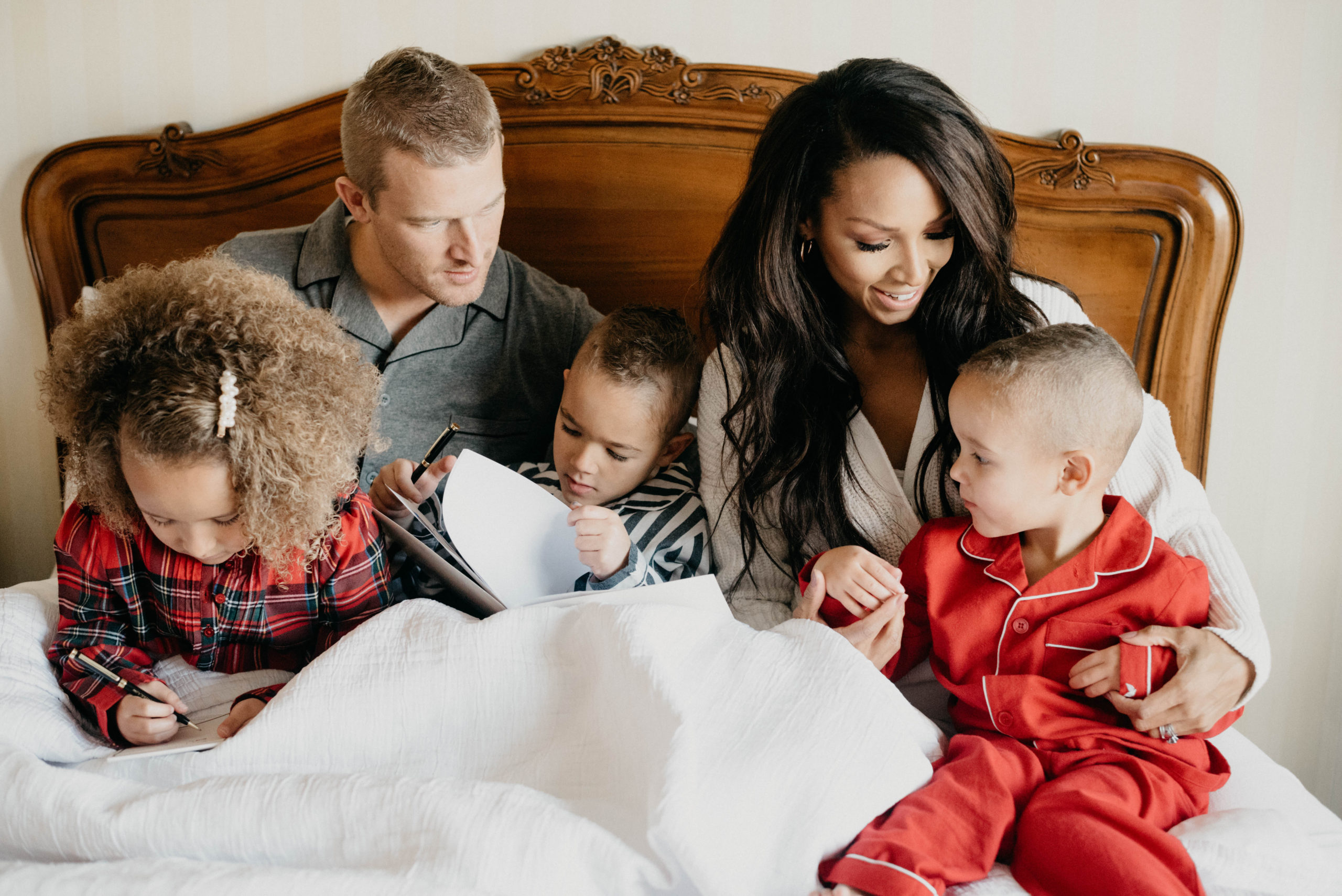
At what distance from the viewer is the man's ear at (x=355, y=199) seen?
149 centimetres

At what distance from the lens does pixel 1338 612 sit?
70.9 inches

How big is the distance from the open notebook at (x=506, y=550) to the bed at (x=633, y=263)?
10 centimetres

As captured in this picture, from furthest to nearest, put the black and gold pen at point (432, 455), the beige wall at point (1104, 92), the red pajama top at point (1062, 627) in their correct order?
the beige wall at point (1104, 92), the black and gold pen at point (432, 455), the red pajama top at point (1062, 627)

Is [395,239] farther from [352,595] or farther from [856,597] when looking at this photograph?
[856,597]

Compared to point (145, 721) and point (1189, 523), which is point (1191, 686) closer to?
point (1189, 523)

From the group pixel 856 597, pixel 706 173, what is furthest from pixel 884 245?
pixel 706 173

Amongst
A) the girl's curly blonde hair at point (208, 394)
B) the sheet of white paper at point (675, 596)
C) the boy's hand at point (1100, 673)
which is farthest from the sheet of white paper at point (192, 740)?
the boy's hand at point (1100, 673)

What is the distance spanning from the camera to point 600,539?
4.04 ft

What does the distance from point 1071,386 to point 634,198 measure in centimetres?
103

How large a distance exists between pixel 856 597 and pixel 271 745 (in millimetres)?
733

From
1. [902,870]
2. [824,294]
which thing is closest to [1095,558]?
[902,870]

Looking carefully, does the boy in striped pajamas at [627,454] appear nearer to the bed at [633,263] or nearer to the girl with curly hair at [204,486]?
the girl with curly hair at [204,486]

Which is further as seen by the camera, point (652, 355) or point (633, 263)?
point (633, 263)

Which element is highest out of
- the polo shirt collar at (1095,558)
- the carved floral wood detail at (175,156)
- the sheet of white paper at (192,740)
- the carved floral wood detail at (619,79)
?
the carved floral wood detail at (619,79)
